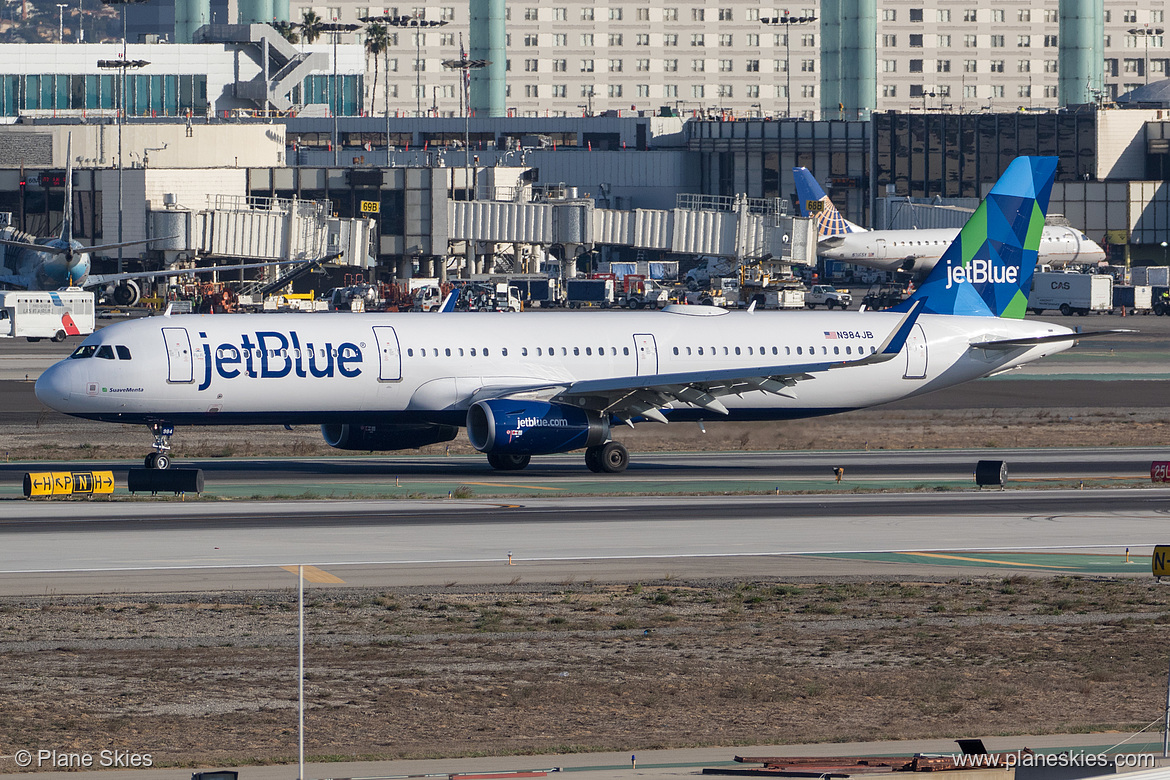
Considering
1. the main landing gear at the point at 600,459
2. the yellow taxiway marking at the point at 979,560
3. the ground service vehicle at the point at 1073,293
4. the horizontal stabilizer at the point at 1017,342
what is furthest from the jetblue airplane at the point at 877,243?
the yellow taxiway marking at the point at 979,560

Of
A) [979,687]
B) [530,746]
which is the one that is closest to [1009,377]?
[979,687]

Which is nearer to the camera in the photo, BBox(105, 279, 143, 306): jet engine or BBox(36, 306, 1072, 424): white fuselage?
BBox(36, 306, 1072, 424): white fuselage

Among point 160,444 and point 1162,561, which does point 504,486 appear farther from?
point 1162,561

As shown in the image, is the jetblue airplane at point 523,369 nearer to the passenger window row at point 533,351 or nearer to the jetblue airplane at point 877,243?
the passenger window row at point 533,351

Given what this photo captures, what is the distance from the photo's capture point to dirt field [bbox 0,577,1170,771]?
21812 millimetres

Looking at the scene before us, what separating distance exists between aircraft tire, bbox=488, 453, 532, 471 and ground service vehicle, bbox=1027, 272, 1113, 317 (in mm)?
87596

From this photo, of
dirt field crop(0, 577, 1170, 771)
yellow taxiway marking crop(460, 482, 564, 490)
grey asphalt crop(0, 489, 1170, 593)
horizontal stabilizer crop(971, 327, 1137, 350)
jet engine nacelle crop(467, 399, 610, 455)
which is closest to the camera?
dirt field crop(0, 577, 1170, 771)

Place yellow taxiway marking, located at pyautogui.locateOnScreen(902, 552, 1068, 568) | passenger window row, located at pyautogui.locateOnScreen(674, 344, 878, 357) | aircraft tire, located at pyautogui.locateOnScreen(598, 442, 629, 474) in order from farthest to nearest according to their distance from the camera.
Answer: passenger window row, located at pyautogui.locateOnScreen(674, 344, 878, 357) → aircraft tire, located at pyautogui.locateOnScreen(598, 442, 629, 474) → yellow taxiway marking, located at pyautogui.locateOnScreen(902, 552, 1068, 568)

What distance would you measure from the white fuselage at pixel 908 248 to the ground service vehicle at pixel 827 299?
544 centimetres

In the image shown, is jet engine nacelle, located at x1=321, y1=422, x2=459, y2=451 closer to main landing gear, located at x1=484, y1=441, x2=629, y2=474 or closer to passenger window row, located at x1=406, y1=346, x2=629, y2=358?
main landing gear, located at x1=484, y1=441, x2=629, y2=474

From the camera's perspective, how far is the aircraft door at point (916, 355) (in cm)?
5631

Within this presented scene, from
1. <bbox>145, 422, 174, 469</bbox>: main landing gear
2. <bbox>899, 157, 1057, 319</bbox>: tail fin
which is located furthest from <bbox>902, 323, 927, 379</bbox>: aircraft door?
<bbox>145, 422, 174, 469</bbox>: main landing gear

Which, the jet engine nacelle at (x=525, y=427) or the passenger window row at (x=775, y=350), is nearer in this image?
the jet engine nacelle at (x=525, y=427)

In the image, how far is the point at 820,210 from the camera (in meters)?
149
